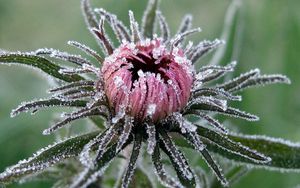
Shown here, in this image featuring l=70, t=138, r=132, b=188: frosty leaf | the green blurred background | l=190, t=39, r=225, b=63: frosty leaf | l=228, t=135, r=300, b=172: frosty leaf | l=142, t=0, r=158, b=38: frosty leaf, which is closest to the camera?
l=70, t=138, r=132, b=188: frosty leaf

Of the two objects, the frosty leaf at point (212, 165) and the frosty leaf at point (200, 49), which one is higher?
the frosty leaf at point (200, 49)

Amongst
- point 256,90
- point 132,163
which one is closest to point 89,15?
point 132,163

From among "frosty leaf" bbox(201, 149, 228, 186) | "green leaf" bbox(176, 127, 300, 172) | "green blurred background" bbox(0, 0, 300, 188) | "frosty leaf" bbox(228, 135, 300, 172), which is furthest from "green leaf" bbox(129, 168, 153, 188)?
"green blurred background" bbox(0, 0, 300, 188)

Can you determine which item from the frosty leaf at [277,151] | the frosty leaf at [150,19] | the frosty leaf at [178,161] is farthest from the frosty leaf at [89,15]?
the frosty leaf at [277,151]

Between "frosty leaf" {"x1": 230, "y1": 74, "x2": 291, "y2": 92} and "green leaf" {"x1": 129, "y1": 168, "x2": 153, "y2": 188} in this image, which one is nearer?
"frosty leaf" {"x1": 230, "y1": 74, "x2": 291, "y2": 92}

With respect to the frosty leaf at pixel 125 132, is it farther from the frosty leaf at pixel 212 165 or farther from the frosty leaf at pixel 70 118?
the frosty leaf at pixel 212 165

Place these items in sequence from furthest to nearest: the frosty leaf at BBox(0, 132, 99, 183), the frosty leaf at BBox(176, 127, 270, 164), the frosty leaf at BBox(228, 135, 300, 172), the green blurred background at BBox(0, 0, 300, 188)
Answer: the green blurred background at BBox(0, 0, 300, 188), the frosty leaf at BBox(228, 135, 300, 172), the frosty leaf at BBox(176, 127, 270, 164), the frosty leaf at BBox(0, 132, 99, 183)

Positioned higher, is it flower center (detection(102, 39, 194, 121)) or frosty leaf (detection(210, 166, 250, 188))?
flower center (detection(102, 39, 194, 121))

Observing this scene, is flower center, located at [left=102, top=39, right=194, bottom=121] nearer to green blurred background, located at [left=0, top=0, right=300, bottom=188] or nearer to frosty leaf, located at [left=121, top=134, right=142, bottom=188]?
frosty leaf, located at [left=121, top=134, right=142, bottom=188]
